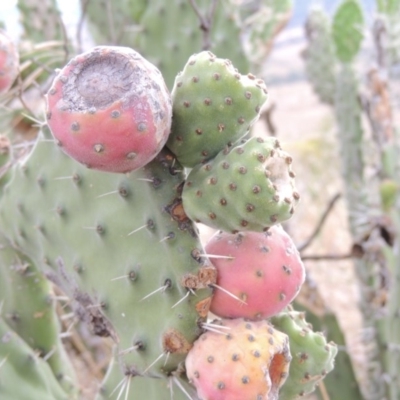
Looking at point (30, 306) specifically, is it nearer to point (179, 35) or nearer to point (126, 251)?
point (126, 251)

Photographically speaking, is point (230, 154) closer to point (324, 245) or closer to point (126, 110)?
point (126, 110)

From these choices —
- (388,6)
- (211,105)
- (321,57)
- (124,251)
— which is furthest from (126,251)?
(321,57)

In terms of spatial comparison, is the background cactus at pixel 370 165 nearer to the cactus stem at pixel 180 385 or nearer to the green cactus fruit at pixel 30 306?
the green cactus fruit at pixel 30 306

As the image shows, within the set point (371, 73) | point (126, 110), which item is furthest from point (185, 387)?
point (371, 73)

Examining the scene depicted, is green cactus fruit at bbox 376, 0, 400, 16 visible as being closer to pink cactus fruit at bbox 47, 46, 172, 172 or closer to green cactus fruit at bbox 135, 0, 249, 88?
green cactus fruit at bbox 135, 0, 249, 88

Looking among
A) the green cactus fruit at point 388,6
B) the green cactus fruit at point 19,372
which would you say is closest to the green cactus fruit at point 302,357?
the green cactus fruit at point 19,372

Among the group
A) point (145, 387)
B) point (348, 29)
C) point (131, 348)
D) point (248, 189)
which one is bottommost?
point (348, 29)
